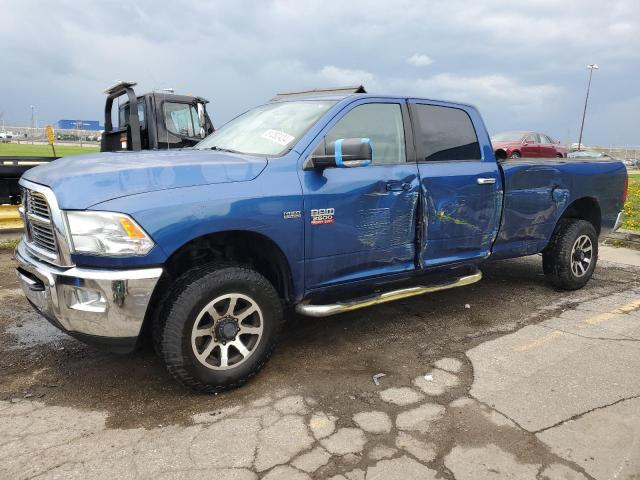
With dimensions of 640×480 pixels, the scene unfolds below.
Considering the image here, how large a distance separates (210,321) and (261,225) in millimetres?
651

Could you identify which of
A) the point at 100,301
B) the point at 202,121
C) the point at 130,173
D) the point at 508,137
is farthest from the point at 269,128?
the point at 508,137

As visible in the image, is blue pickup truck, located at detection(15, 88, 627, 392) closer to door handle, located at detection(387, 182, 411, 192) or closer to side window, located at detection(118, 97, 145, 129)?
door handle, located at detection(387, 182, 411, 192)

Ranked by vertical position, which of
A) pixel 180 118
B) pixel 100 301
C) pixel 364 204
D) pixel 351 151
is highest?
pixel 180 118

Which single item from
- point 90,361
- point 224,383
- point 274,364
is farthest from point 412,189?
point 90,361

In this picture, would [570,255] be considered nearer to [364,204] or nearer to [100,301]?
[364,204]

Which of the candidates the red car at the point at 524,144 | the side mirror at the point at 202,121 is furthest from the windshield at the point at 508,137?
the side mirror at the point at 202,121

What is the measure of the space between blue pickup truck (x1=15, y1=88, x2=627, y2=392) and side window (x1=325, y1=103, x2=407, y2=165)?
0.01 m

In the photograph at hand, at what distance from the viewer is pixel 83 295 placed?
2.86m

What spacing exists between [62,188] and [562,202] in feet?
14.7

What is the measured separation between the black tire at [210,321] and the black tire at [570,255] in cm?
337

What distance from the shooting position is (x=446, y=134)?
174 inches

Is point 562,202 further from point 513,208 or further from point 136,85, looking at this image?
point 136,85

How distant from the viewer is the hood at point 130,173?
2.84 meters

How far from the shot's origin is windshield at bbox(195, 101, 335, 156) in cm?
367
